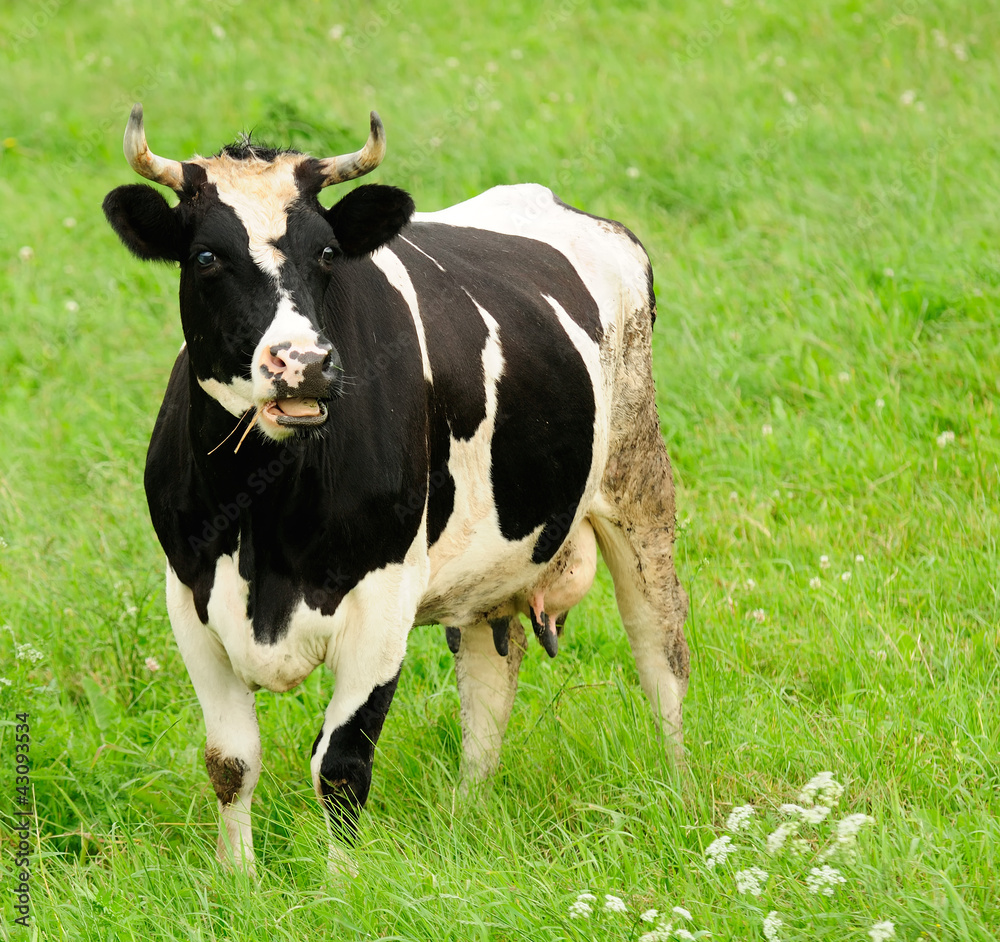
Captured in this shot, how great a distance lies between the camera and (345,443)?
12.1ft

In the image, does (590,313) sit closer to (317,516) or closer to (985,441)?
(317,516)

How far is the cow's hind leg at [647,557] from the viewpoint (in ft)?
16.0

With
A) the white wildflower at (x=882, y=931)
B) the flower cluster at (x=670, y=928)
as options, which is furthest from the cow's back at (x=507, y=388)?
the white wildflower at (x=882, y=931)

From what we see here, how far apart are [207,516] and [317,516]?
34cm

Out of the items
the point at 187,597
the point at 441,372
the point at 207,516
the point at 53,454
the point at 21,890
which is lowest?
the point at 53,454

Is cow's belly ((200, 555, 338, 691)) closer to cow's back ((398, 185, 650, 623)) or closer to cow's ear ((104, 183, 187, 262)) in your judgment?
cow's back ((398, 185, 650, 623))

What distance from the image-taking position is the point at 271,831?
4199mm

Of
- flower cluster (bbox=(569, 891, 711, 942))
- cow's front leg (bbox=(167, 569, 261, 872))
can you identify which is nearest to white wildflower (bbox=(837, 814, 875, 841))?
flower cluster (bbox=(569, 891, 711, 942))

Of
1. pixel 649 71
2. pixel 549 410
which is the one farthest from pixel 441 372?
pixel 649 71

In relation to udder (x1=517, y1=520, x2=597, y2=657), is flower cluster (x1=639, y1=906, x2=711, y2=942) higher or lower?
higher

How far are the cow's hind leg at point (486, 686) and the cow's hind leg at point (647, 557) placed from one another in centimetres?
48

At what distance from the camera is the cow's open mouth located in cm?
327

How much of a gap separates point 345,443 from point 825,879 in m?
1.76

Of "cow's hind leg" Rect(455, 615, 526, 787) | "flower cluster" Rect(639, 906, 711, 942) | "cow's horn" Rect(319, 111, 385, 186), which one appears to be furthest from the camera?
"cow's hind leg" Rect(455, 615, 526, 787)
